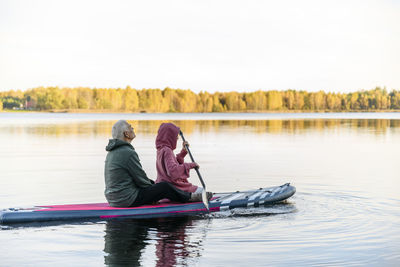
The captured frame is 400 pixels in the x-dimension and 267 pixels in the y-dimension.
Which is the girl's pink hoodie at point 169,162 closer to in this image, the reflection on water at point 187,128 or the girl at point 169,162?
the girl at point 169,162

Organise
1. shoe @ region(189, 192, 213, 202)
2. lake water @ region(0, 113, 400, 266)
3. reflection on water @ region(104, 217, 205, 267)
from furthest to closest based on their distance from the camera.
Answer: shoe @ region(189, 192, 213, 202), lake water @ region(0, 113, 400, 266), reflection on water @ region(104, 217, 205, 267)

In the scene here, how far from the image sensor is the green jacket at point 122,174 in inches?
385

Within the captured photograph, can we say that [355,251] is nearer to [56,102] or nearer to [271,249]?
[271,249]

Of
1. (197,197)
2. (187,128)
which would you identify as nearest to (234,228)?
(197,197)

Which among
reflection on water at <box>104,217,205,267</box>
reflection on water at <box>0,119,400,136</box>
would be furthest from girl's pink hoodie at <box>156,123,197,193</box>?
reflection on water at <box>0,119,400,136</box>

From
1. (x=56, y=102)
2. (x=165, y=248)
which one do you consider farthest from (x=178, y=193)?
(x=56, y=102)

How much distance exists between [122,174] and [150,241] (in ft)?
5.51

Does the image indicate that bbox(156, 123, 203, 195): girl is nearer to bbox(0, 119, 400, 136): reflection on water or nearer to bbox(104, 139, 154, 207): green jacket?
bbox(104, 139, 154, 207): green jacket

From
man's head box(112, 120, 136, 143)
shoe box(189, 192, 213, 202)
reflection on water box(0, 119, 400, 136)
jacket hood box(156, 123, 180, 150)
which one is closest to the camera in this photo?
man's head box(112, 120, 136, 143)

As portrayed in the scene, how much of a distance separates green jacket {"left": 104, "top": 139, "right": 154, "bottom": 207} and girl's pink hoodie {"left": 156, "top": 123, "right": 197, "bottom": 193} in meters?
0.46

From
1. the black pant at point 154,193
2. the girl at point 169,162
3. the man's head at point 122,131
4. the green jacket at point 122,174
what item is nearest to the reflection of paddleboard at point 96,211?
the black pant at point 154,193

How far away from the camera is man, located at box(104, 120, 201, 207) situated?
32.1 ft

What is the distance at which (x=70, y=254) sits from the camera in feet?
26.2

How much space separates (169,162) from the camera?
1038 cm
